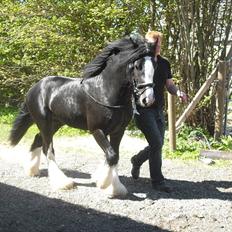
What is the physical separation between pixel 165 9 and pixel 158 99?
14.4 ft

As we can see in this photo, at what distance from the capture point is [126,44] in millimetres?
5219

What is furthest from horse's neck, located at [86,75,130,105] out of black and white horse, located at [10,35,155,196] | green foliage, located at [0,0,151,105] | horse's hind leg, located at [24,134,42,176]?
green foliage, located at [0,0,151,105]

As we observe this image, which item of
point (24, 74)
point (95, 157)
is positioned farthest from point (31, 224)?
point (24, 74)

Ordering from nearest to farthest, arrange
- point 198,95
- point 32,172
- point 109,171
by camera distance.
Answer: point 109,171, point 32,172, point 198,95

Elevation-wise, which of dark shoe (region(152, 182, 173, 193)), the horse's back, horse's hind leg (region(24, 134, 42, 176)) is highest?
the horse's back

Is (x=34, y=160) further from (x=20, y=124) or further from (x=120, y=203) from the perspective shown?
(x=120, y=203)

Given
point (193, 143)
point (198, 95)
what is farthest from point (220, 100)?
point (193, 143)

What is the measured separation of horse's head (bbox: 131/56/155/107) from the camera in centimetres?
483

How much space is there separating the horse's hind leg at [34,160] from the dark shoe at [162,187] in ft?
5.56

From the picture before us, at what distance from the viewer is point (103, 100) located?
5.31 m

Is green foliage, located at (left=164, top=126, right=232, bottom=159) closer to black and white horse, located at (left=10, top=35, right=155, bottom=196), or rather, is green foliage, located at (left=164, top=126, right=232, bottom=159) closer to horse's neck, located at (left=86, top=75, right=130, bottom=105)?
black and white horse, located at (left=10, top=35, right=155, bottom=196)

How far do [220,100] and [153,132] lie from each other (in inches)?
135

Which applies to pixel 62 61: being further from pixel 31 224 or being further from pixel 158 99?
pixel 31 224

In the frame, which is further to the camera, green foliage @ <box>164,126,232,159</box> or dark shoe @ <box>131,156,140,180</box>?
green foliage @ <box>164,126,232,159</box>
